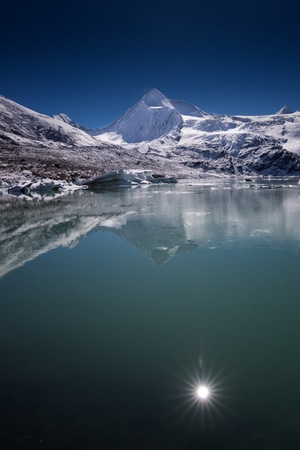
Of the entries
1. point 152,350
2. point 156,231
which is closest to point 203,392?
point 152,350

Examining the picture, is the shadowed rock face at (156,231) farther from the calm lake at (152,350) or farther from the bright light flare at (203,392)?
the bright light flare at (203,392)

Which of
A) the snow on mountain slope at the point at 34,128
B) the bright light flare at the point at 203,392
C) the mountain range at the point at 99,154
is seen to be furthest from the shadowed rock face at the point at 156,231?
the snow on mountain slope at the point at 34,128

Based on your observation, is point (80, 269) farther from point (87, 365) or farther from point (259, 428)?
point (259, 428)

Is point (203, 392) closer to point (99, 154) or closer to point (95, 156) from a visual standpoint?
point (95, 156)

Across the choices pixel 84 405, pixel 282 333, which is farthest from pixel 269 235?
pixel 84 405

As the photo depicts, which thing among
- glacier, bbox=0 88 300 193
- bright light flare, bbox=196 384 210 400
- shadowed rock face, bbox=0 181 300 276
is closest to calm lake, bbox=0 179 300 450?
bright light flare, bbox=196 384 210 400

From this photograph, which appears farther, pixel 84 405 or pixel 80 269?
pixel 80 269
